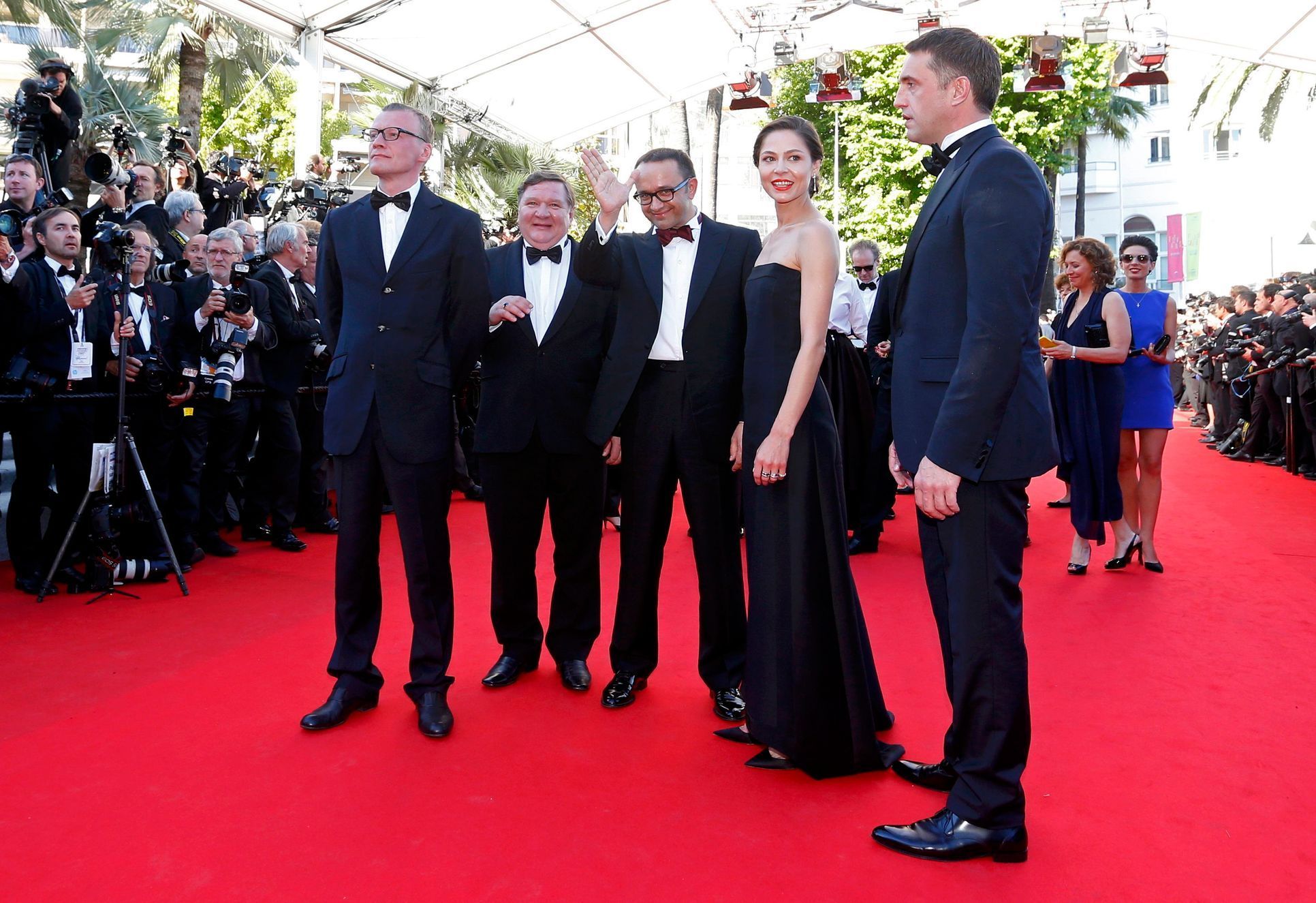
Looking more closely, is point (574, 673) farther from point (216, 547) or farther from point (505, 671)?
point (216, 547)

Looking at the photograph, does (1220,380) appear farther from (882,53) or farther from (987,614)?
(987,614)

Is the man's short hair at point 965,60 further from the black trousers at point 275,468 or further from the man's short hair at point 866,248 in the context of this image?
the man's short hair at point 866,248

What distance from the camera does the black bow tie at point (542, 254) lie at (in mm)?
3871

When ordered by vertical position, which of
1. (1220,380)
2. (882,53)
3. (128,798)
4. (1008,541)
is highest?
(882,53)

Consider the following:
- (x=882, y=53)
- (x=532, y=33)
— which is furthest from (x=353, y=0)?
(x=882, y=53)

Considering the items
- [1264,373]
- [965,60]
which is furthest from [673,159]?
[1264,373]

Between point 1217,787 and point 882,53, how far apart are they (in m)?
19.0

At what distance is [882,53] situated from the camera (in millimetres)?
19812

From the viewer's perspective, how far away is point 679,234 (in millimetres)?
→ 3479

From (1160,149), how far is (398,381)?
41.5 m

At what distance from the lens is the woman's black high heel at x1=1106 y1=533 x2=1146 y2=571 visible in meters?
5.80

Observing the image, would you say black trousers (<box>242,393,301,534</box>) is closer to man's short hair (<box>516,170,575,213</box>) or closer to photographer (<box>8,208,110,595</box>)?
photographer (<box>8,208,110,595</box>)

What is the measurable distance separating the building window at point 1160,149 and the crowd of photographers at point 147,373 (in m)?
38.6

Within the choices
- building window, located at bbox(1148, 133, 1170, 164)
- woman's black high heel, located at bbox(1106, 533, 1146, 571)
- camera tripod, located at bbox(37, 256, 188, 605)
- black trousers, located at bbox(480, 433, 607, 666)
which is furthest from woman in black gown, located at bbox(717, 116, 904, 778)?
building window, located at bbox(1148, 133, 1170, 164)
